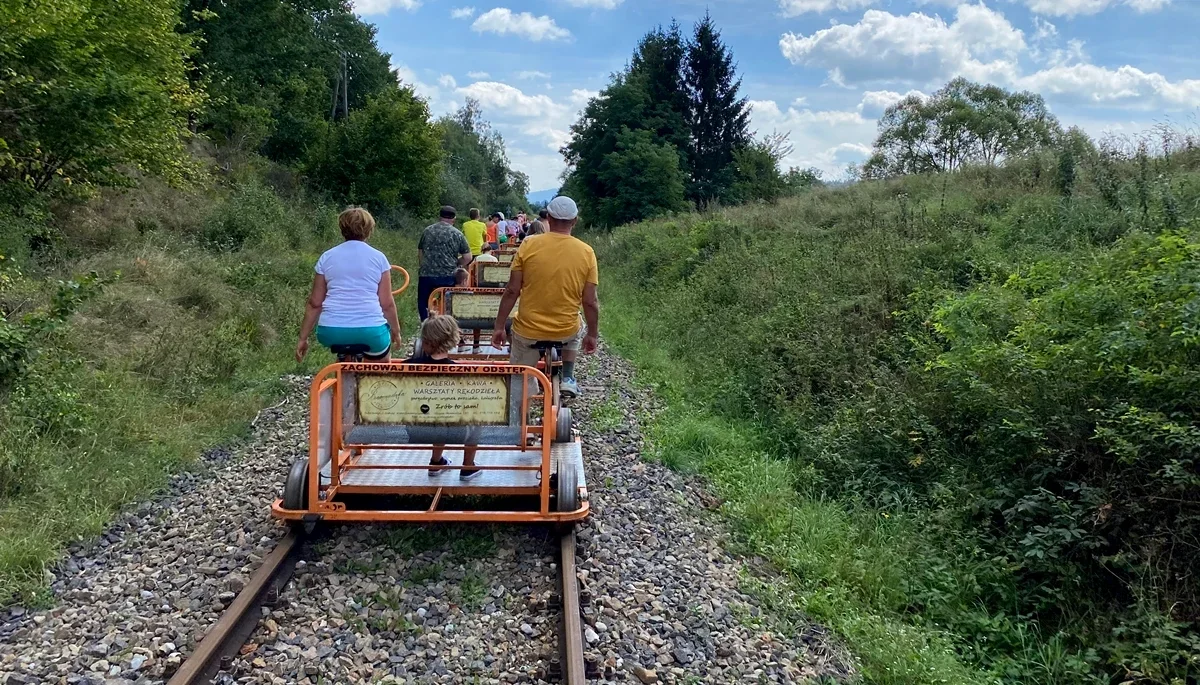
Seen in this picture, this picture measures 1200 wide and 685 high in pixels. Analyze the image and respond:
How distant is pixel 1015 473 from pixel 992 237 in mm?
5859

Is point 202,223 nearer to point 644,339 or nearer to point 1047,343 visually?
point 644,339

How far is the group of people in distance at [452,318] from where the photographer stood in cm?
551

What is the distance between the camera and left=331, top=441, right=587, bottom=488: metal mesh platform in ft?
17.3

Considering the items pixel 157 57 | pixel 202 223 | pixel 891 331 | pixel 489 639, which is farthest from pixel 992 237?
pixel 202 223

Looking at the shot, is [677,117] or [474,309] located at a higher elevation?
[677,117]

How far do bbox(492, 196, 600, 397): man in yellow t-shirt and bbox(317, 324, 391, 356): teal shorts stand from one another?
3.17 ft

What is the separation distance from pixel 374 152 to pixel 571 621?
98.5ft

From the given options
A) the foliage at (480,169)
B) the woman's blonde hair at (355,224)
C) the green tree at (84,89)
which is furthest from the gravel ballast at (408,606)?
the foliage at (480,169)

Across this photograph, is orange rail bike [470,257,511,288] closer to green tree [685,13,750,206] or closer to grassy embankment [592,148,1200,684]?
grassy embankment [592,148,1200,684]

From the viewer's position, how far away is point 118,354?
8.73m

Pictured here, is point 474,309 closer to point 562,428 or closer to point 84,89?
point 562,428

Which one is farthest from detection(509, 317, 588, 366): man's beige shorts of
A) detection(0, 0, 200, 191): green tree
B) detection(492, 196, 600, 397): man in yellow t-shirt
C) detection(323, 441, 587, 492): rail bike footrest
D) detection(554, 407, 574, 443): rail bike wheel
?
detection(0, 0, 200, 191): green tree

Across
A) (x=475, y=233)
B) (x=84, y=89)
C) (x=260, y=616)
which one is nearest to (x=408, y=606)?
(x=260, y=616)

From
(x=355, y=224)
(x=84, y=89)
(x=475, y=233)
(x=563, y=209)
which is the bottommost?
(x=355, y=224)
